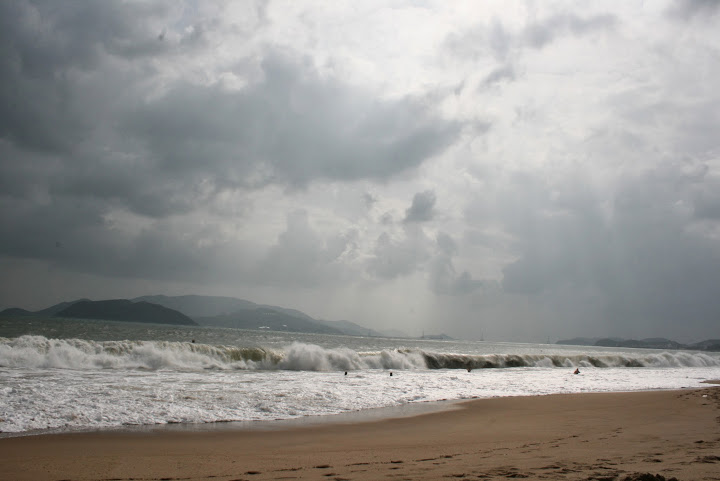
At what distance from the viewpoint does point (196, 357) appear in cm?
3142

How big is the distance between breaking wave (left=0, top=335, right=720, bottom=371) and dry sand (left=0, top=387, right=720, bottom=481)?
671 inches

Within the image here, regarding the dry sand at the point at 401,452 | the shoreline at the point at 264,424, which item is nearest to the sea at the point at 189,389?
the shoreline at the point at 264,424

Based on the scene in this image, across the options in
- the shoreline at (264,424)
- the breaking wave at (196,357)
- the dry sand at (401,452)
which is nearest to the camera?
the dry sand at (401,452)

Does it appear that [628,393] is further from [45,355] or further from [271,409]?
[45,355]

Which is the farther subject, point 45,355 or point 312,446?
point 45,355

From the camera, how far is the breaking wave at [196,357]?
1009 inches

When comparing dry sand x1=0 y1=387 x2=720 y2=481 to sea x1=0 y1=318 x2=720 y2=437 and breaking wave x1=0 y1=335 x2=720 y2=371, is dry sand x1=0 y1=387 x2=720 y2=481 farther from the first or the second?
breaking wave x1=0 y1=335 x2=720 y2=371

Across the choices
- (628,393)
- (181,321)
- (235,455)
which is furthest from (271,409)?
(181,321)

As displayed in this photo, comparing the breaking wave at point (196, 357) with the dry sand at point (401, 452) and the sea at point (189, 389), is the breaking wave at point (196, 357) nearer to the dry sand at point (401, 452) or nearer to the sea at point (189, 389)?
the sea at point (189, 389)

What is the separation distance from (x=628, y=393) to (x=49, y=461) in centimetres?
2278

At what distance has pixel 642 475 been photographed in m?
6.18

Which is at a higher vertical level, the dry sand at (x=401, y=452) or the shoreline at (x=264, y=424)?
the dry sand at (x=401, y=452)

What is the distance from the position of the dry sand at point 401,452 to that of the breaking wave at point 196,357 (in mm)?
17045

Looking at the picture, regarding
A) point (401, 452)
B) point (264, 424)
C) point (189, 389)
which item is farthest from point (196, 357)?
point (401, 452)
